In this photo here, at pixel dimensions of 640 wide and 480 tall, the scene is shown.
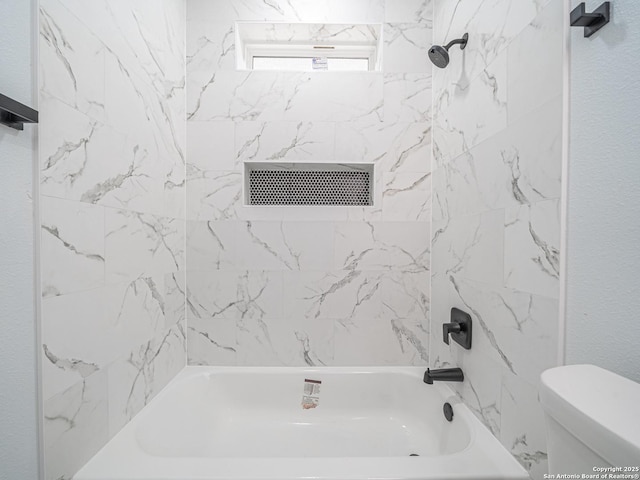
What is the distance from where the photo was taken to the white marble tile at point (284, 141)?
5.13ft

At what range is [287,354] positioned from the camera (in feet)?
5.23

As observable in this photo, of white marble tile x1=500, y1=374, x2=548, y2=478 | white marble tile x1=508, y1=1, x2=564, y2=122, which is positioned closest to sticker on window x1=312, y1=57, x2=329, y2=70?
white marble tile x1=508, y1=1, x2=564, y2=122

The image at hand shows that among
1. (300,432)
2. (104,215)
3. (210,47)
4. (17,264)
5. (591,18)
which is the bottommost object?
(300,432)

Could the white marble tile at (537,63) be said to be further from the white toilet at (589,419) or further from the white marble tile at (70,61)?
the white marble tile at (70,61)

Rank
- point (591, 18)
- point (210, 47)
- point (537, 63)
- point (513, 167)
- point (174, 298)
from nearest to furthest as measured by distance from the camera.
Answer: point (591, 18), point (537, 63), point (513, 167), point (174, 298), point (210, 47)

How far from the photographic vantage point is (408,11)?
1560mm

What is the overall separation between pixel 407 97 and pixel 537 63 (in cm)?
83

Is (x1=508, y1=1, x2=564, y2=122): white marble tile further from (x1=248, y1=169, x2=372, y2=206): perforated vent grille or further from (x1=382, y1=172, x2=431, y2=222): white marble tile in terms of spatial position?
(x1=248, y1=169, x2=372, y2=206): perforated vent grille

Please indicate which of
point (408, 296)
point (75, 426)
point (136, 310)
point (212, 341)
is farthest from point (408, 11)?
point (75, 426)

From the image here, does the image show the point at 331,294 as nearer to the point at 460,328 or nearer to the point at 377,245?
the point at 377,245

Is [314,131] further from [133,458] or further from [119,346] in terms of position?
[133,458]

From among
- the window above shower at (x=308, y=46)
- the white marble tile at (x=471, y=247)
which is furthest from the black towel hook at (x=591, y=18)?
the window above shower at (x=308, y=46)

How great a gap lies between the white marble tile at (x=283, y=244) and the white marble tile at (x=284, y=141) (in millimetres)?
364

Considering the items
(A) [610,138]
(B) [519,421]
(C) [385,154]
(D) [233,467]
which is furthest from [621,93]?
(D) [233,467]
